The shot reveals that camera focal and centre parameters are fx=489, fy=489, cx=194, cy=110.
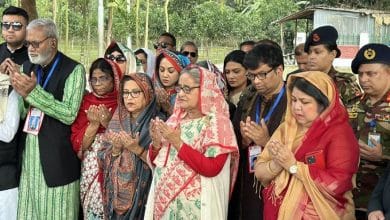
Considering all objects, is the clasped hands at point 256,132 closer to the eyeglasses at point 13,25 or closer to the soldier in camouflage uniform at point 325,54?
the soldier in camouflage uniform at point 325,54

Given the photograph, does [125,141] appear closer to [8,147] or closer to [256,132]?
[256,132]

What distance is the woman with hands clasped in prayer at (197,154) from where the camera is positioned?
299 cm

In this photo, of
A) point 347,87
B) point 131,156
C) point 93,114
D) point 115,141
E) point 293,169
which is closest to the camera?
point 293,169

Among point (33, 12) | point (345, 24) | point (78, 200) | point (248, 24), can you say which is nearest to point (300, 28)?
point (248, 24)

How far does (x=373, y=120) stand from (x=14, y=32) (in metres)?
2.89

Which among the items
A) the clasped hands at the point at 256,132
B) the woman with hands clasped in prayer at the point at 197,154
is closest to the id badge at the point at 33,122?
the woman with hands clasped in prayer at the point at 197,154

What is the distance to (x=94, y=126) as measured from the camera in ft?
12.0

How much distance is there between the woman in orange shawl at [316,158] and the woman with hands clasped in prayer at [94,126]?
4.86 ft

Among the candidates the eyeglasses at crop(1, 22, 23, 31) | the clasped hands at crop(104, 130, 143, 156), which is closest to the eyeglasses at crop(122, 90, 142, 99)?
the clasped hands at crop(104, 130, 143, 156)

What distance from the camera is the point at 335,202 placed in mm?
2609

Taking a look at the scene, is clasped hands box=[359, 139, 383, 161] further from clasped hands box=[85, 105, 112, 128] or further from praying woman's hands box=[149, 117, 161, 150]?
clasped hands box=[85, 105, 112, 128]

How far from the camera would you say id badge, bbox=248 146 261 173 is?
10.5ft

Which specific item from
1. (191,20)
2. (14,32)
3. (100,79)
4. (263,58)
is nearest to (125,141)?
(100,79)

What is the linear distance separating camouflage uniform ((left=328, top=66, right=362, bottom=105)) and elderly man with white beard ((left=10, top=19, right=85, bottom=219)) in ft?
6.60
